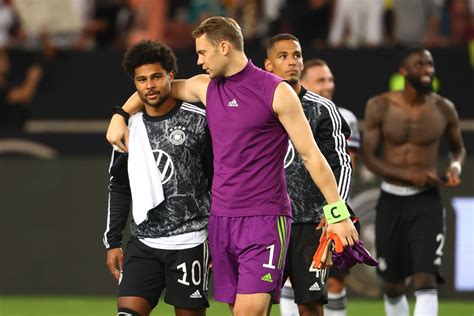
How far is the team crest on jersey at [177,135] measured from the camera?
338 inches

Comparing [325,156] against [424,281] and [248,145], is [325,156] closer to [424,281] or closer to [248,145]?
[248,145]

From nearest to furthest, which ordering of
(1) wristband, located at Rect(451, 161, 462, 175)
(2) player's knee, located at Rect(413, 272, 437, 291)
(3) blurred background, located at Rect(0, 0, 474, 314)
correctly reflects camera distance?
(2) player's knee, located at Rect(413, 272, 437, 291) < (1) wristband, located at Rect(451, 161, 462, 175) < (3) blurred background, located at Rect(0, 0, 474, 314)

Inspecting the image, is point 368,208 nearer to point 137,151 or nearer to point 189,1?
point 189,1

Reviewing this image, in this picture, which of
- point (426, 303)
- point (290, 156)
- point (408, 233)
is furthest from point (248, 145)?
point (408, 233)

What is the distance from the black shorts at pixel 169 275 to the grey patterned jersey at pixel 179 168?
5.6 inches

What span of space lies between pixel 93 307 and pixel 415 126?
480 centimetres

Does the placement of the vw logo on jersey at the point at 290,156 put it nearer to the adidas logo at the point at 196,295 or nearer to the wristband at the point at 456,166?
the adidas logo at the point at 196,295

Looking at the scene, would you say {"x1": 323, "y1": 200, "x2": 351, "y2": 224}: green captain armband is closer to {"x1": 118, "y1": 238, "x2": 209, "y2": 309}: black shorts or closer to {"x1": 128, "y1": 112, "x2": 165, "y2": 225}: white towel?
{"x1": 118, "y1": 238, "x2": 209, "y2": 309}: black shorts

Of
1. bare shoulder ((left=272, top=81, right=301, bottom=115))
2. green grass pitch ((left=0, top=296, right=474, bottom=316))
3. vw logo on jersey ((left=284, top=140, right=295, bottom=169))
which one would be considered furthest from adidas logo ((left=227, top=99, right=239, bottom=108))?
green grass pitch ((left=0, top=296, right=474, bottom=316))

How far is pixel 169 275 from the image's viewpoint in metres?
8.65

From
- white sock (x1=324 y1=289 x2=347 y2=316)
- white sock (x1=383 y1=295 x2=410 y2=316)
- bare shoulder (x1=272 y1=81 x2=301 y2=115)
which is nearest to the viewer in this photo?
bare shoulder (x1=272 y1=81 x2=301 y2=115)

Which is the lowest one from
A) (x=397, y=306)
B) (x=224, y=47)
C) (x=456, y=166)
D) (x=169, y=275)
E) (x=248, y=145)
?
(x=397, y=306)

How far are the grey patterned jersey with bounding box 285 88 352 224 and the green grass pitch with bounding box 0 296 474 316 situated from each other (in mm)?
4119

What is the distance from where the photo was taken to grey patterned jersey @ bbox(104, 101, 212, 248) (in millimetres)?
8594
